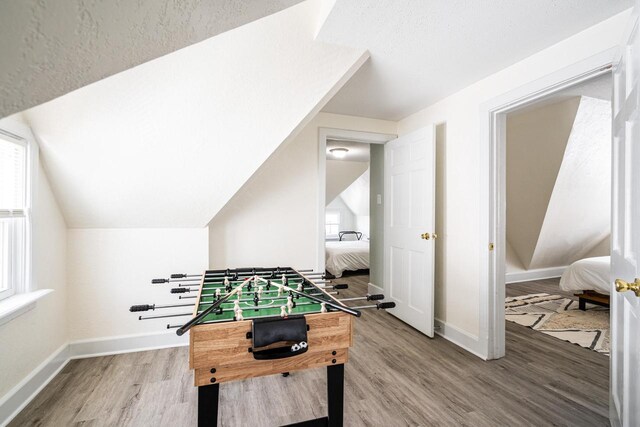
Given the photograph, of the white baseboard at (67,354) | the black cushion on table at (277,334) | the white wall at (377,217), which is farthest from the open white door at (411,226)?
the white baseboard at (67,354)

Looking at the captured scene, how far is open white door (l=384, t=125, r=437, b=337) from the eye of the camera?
2.78 metres

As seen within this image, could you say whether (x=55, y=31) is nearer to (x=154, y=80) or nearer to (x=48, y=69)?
(x=48, y=69)

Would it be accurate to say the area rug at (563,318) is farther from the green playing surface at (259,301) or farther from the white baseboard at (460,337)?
the green playing surface at (259,301)

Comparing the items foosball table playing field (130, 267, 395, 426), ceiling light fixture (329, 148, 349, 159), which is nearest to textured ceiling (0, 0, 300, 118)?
foosball table playing field (130, 267, 395, 426)

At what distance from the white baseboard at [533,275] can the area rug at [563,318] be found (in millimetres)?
721

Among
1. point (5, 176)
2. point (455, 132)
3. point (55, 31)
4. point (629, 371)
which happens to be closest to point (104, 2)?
point (55, 31)

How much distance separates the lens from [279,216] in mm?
3076

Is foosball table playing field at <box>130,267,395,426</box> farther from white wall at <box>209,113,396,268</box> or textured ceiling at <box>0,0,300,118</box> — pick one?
white wall at <box>209,113,396,268</box>

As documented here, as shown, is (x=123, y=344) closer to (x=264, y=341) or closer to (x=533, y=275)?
(x=264, y=341)

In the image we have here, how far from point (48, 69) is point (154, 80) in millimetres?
1107

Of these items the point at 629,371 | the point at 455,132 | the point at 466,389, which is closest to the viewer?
the point at 629,371

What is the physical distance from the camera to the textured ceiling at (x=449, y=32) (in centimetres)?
154

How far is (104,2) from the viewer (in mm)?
648

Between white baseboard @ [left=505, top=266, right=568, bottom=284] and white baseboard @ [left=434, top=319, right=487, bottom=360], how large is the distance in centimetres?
271
